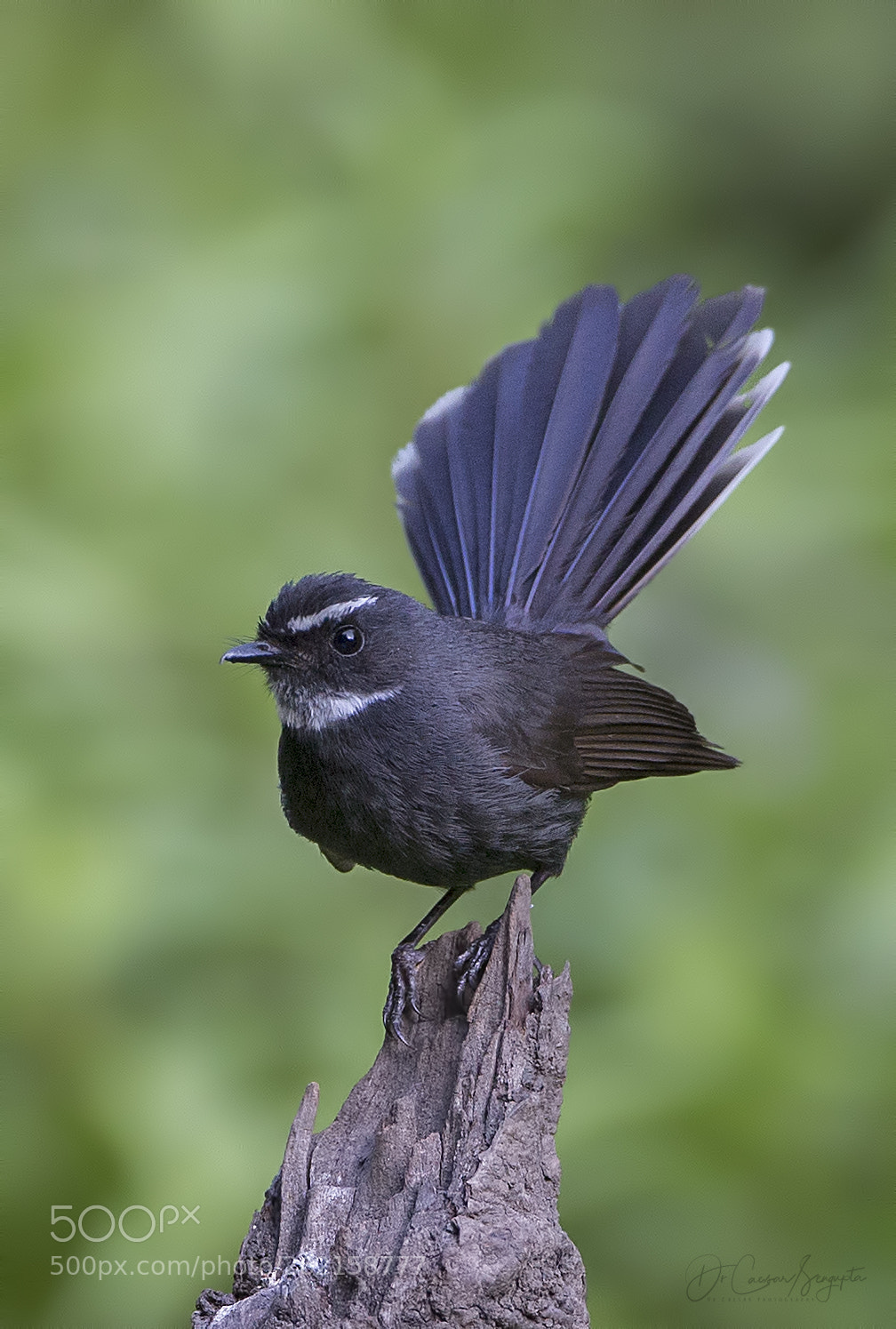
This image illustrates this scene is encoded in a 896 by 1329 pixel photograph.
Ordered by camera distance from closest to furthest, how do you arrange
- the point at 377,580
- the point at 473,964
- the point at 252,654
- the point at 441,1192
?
the point at 441,1192
the point at 473,964
the point at 252,654
the point at 377,580

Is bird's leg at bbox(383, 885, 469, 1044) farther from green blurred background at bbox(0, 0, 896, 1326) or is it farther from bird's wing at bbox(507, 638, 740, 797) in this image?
green blurred background at bbox(0, 0, 896, 1326)

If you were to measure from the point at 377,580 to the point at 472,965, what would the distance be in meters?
1.96

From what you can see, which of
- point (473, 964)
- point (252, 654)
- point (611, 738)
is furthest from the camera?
point (611, 738)

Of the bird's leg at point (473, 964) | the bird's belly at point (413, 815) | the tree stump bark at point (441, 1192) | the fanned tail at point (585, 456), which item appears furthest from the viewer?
the fanned tail at point (585, 456)

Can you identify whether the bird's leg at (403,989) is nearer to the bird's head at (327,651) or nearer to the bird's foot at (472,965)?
the bird's foot at (472,965)

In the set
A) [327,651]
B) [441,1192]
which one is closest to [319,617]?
[327,651]

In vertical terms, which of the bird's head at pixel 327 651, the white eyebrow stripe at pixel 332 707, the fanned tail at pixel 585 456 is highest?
the fanned tail at pixel 585 456

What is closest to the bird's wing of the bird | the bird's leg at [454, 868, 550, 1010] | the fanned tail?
the bird

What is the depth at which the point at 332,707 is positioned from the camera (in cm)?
390

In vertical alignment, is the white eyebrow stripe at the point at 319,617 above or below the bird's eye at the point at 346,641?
above

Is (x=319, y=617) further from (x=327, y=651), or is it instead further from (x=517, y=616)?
(x=517, y=616)

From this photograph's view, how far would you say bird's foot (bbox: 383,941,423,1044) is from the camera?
369 centimetres

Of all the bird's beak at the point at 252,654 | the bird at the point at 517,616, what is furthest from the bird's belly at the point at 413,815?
the bird's beak at the point at 252,654

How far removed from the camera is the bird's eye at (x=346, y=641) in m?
3.91
